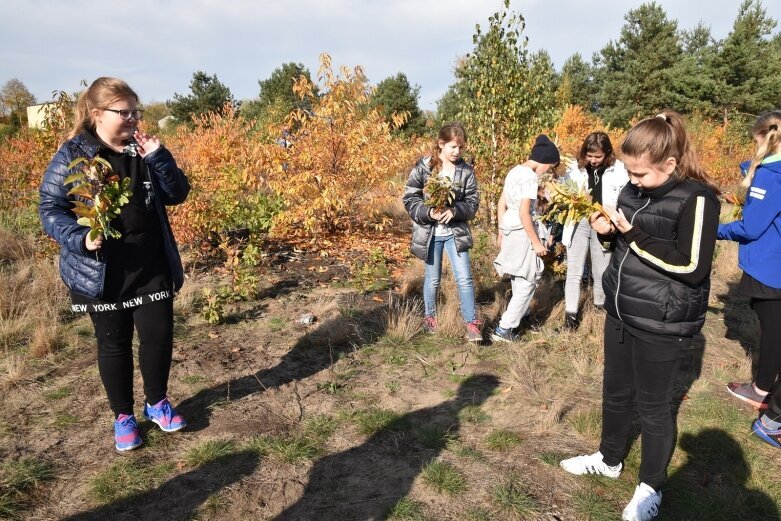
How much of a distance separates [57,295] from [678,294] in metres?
5.43

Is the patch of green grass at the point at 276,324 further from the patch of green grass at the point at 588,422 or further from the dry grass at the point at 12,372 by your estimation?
the patch of green grass at the point at 588,422

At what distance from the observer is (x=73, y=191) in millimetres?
2367

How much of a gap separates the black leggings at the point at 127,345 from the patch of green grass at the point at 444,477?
1.67 meters

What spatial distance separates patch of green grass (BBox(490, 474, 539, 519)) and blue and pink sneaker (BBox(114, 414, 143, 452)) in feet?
6.55

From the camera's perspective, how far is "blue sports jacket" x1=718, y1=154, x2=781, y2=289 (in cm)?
289

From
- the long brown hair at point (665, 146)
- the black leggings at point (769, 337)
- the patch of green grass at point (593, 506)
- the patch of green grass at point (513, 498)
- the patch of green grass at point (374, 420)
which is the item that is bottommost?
the patch of green grass at point (593, 506)

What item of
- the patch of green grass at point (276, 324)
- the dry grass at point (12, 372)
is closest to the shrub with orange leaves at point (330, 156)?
the patch of green grass at point (276, 324)

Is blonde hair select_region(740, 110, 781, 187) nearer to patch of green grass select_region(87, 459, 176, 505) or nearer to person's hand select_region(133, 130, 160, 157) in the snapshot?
person's hand select_region(133, 130, 160, 157)

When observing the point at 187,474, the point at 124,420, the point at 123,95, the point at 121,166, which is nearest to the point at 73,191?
the point at 121,166

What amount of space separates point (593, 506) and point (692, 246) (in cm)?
134

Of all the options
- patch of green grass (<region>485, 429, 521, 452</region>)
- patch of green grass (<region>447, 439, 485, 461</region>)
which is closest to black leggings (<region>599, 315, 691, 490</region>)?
patch of green grass (<region>485, 429, 521, 452</region>)

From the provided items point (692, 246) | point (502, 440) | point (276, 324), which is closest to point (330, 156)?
point (276, 324)

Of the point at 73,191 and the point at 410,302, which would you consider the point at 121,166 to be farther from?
the point at 410,302

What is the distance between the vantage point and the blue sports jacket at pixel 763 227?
2889 mm
